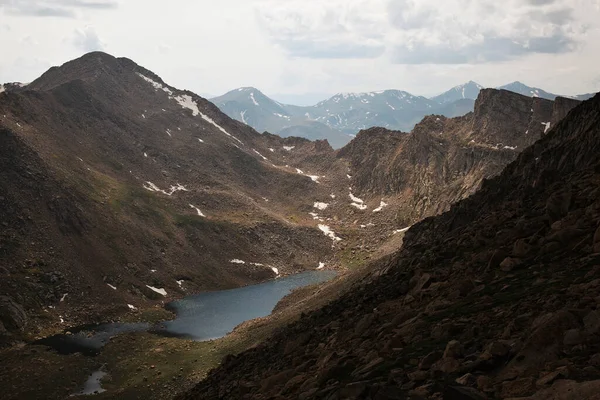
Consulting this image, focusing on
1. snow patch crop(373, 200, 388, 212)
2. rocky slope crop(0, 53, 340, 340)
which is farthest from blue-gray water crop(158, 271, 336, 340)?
snow patch crop(373, 200, 388, 212)

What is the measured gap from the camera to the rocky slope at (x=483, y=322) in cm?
1647

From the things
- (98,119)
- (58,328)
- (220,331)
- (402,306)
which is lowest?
(220,331)

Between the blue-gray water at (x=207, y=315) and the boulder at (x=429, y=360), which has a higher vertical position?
the boulder at (x=429, y=360)

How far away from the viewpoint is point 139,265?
127938 mm

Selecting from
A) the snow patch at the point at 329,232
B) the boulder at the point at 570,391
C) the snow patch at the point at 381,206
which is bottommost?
the snow patch at the point at 329,232

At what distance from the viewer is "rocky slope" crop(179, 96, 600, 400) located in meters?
16.5

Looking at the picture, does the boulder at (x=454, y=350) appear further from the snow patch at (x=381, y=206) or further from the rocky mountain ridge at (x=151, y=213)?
the snow patch at (x=381, y=206)

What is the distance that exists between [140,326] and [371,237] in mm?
92168

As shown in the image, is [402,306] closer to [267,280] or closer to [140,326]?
[140,326]

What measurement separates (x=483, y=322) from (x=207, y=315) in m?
99.6

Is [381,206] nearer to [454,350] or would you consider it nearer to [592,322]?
[454,350]

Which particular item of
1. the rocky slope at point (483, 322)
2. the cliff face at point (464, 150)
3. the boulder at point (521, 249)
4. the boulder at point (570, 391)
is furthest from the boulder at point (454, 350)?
the cliff face at point (464, 150)

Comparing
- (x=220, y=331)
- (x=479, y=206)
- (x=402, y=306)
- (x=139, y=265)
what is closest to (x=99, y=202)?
(x=139, y=265)

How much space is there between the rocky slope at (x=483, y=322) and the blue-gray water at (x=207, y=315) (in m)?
55.4
